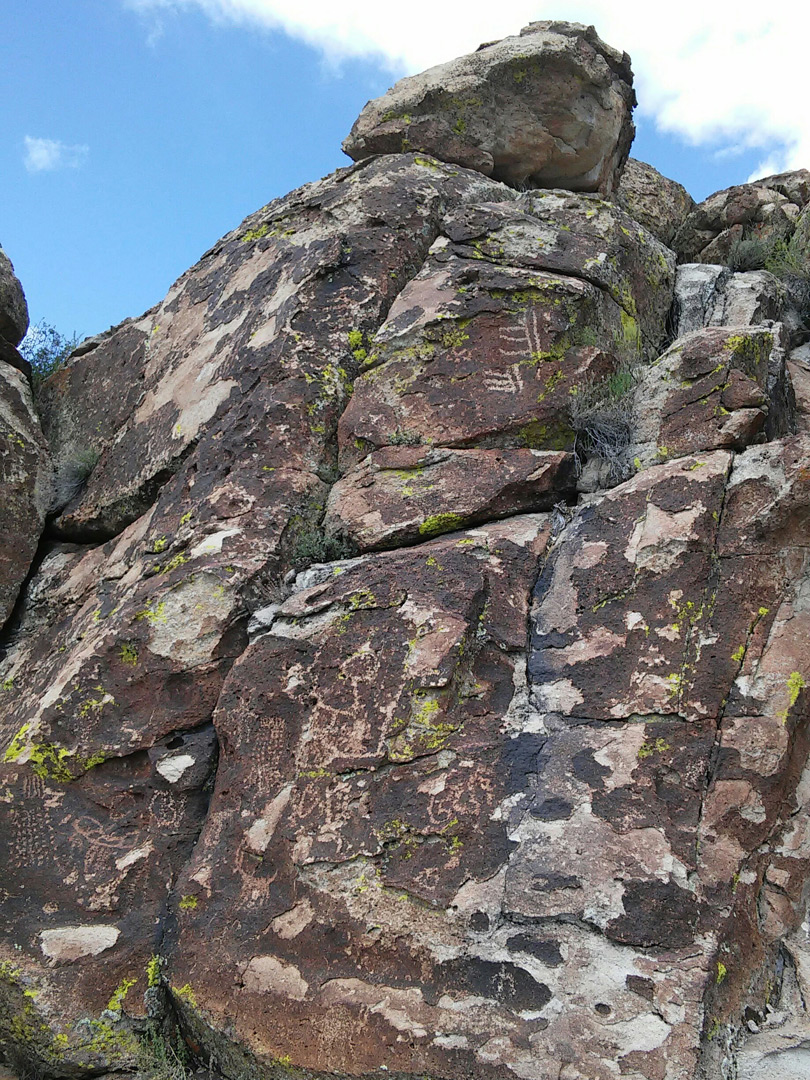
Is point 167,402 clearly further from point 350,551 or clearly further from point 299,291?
point 350,551

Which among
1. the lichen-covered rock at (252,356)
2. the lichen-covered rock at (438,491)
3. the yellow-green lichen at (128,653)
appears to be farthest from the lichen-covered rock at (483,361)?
the yellow-green lichen at (128,653)

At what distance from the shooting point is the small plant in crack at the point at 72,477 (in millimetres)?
6180

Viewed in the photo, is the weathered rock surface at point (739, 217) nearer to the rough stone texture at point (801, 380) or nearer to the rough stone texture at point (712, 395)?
the rough stone texture at point (801, 380)

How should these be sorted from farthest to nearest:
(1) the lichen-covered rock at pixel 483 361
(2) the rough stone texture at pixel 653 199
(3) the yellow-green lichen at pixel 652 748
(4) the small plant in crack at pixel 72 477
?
(2) the rough stone texture at pixel 653 199 < (4) the small plant in crack at pixel 72 477 < (1) the lichen-covered rock at pixel 483 361 < (3) the yellow-green lichen at pixel 652 748

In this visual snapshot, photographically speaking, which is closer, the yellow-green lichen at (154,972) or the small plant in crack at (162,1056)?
the small plant in crack at (162,1056)

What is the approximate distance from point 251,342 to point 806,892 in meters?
4.23

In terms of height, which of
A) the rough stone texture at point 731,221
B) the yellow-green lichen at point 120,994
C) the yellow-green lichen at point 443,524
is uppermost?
the rough stone texture at point 731,221

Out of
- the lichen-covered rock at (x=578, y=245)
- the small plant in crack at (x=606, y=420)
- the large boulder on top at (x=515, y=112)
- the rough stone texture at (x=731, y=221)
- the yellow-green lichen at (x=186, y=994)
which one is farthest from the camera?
the rough stone texture at (x=731, y=221)

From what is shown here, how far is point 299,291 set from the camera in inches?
225

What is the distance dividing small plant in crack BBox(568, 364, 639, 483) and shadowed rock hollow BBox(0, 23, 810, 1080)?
2cm

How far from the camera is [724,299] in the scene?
20.5 ft

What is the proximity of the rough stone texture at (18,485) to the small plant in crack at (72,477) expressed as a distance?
0.20ft

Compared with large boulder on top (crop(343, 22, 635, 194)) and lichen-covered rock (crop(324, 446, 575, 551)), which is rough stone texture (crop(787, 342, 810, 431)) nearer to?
lichen-covered rock (crop(324, 446, 575, 551))

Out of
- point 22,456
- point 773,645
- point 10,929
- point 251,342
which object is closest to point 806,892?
point 773,645
